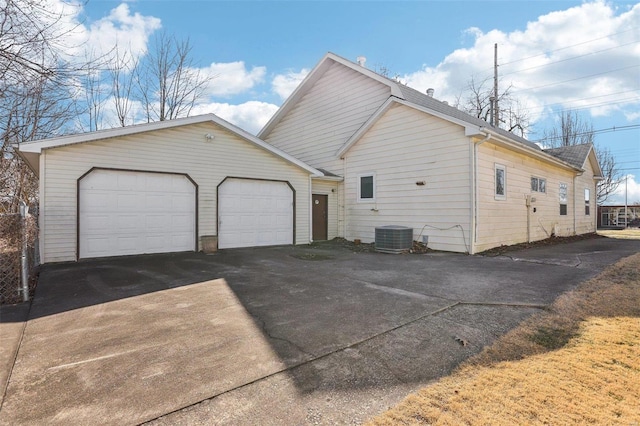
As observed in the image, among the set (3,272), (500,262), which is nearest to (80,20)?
(3,272)

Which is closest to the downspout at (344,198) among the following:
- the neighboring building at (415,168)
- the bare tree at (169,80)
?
the neighboring building at (415,168)

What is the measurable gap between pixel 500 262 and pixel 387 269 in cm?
301

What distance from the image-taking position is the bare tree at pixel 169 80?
18047 mm

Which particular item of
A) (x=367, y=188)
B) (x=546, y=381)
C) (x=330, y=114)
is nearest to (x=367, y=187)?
(x=367, y=188)

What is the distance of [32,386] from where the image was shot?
2.34 m

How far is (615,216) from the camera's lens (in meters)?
25.8

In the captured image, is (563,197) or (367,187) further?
(563,197)

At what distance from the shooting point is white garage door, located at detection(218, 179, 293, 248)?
10219 mm

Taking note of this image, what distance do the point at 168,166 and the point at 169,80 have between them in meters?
12.8

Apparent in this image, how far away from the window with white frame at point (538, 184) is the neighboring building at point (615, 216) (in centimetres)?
1896

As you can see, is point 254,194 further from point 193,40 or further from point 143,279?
point 193,40

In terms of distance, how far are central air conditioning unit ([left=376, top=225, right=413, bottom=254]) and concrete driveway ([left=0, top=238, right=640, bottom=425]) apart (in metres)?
2.92

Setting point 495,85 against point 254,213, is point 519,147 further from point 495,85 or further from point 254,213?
point 495,85

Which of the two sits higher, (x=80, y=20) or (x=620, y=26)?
(x=620, y=26)
